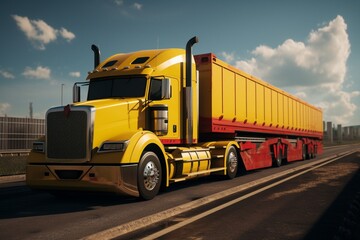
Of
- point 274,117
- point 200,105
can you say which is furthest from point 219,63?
point 274,117

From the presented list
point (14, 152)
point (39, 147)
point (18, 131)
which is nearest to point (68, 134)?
point (39, 147)

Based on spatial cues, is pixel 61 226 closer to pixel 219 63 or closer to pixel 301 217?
pixel 301 217

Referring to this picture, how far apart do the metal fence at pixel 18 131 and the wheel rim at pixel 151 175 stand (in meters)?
22.4

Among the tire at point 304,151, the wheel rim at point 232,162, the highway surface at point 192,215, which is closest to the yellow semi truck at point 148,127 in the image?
the wheel rim at point 232,162

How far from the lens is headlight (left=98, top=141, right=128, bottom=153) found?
7023mm

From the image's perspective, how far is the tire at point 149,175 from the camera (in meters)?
7.41

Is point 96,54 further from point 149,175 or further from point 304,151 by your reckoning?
point 304,151

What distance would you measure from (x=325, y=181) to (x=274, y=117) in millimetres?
6364

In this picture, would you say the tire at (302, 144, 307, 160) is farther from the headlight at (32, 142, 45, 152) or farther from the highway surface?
the headlight at (32, 142, 45, 152)

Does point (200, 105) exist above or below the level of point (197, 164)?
above

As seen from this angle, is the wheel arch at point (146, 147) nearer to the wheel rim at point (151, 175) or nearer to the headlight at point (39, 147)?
the wheel rim at point (151, 175)

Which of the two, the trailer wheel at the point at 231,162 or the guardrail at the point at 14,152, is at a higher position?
the trailer wheel at the point at 231,162

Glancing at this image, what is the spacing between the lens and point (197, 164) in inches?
388

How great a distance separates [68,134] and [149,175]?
187cm
